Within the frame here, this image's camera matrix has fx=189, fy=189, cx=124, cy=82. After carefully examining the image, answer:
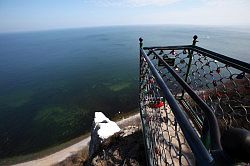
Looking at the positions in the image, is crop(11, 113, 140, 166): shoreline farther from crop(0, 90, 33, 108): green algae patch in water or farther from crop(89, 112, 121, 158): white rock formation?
crop(0, 90, 33, 108): green algae patch in water

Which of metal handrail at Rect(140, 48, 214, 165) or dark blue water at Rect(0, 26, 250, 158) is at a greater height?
metal handrail at Rect(140, 48, 214, 165)

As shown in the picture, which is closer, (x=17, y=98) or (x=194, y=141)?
(x=194, y=141)

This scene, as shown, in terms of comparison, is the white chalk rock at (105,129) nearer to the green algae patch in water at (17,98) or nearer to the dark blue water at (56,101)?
the dark blue water at (56,101)

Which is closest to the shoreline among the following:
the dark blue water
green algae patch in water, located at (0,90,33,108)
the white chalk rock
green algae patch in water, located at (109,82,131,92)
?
the dark blue water

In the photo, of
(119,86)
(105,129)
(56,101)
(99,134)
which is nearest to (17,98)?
(56,101)

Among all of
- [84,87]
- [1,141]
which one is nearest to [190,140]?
[1,141]

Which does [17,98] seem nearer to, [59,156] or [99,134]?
[59,156]

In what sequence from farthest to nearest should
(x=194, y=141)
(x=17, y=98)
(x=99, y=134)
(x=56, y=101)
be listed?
(x=17, y=98) → (x=56, y=101) → (x=99, y=134) → (x=194, y=141)

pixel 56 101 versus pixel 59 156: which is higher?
pixel 56 101

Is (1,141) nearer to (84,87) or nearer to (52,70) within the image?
(84,87)

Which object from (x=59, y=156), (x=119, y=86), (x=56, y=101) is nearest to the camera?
(x=59, y=156)

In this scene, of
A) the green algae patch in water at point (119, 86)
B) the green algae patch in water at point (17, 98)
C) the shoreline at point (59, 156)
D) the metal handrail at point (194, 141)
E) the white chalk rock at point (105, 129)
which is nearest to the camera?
the metal handrail at point (194, 141)

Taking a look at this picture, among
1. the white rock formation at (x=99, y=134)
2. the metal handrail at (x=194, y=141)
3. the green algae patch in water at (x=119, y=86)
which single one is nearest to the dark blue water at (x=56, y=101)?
the green algae patch in water at (x=119, y=86)
